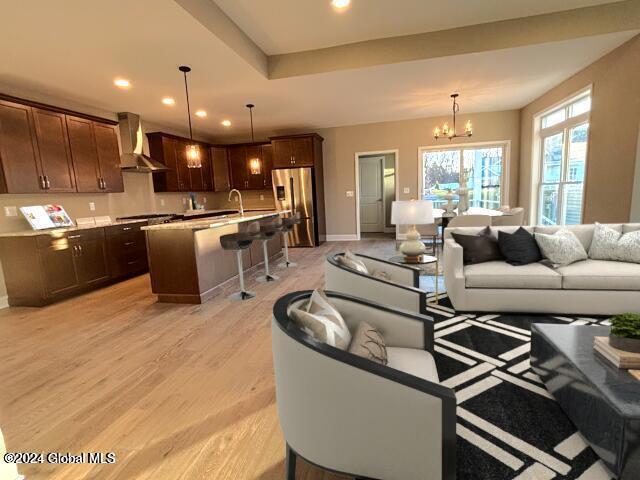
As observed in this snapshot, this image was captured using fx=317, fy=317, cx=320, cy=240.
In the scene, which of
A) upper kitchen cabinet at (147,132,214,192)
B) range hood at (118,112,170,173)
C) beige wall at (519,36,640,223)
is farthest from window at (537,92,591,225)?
upper kitchen cabinet at (147,132,214,192)

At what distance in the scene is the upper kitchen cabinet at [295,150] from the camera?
685 centimetres

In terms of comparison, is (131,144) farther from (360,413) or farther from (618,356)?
(618,356)

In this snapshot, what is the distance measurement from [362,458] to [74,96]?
5.75 metres

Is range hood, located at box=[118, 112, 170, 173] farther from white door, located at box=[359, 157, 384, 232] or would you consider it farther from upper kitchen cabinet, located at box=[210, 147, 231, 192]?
white door, located at box=[359, 157, 384, 232]

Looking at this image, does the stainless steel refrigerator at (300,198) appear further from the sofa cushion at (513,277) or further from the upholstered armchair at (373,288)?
the upholstered armchair at (373,288)

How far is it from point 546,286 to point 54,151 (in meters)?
5.97

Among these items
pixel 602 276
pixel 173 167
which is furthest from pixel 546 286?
pixel 173 167

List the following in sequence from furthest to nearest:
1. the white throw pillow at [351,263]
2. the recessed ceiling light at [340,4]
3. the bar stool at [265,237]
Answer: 1. the bar stool at [265,237]
2. the recessed ceiling light at [340,4]
3. the white throw pillow at [351,263]

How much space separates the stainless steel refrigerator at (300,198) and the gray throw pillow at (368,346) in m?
5.52

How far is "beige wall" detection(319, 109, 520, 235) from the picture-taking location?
266 inches

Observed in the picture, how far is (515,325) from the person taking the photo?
2.68 m

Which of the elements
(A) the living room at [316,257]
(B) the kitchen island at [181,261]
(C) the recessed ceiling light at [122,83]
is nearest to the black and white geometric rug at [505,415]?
(A) the living room at [316,257]

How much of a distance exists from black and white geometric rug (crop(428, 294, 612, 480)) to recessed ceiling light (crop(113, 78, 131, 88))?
466 cm

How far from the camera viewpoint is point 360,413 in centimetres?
105
